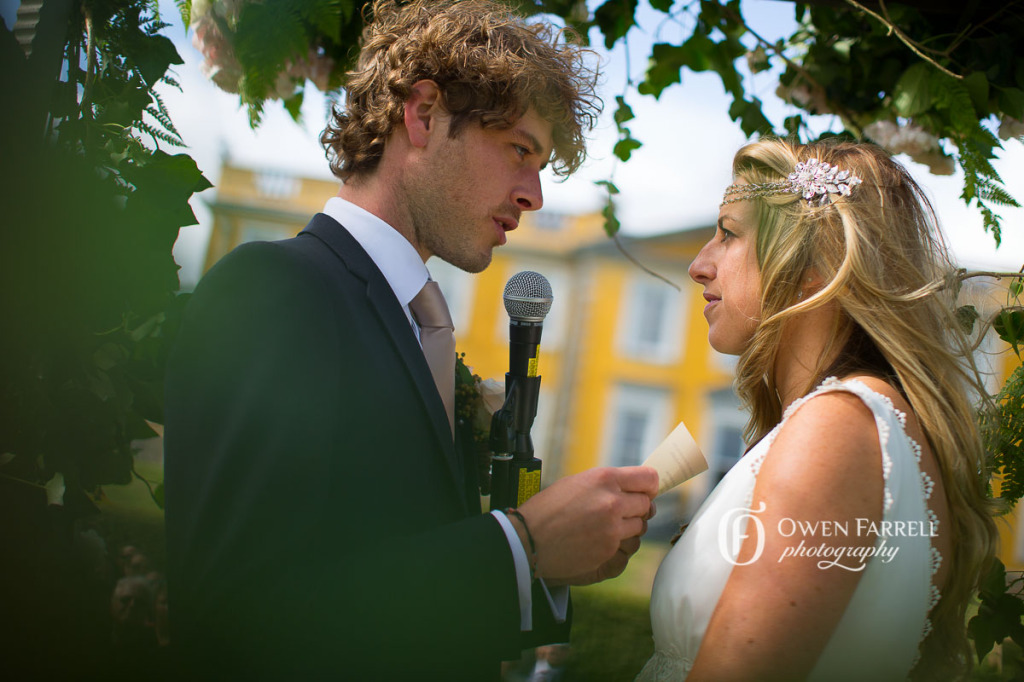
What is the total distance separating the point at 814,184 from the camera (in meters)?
2.09

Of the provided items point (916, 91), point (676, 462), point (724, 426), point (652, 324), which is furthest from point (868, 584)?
point (724, 426)

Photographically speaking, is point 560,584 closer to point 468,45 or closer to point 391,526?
point 391,526

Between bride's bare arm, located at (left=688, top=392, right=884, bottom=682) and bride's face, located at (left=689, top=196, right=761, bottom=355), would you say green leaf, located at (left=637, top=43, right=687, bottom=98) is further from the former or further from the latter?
bride's bare arm, located at (left=688, top=392, right=884, bottom=682)

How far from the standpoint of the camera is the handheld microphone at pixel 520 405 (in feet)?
6.04

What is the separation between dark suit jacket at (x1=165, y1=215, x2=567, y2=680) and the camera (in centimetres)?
142

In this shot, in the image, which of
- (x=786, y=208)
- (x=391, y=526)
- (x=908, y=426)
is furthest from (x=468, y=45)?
(x=908, y=426)

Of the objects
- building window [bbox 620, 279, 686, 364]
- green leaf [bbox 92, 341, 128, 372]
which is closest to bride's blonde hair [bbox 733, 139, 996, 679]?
green leaf [bbox 92, 341, 128, 372]

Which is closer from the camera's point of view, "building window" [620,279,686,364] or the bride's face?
the bride's face

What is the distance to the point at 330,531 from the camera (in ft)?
5.26

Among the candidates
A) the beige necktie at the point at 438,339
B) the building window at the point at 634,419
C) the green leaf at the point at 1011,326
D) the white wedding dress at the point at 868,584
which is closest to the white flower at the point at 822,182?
the white wedding dress at the point at 868,584

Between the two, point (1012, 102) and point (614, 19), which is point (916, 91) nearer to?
point (1012, 102)

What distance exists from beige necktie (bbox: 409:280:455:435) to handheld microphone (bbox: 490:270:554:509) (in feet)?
0.64

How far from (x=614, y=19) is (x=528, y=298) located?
157cm

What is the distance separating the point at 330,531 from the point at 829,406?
1267mm
